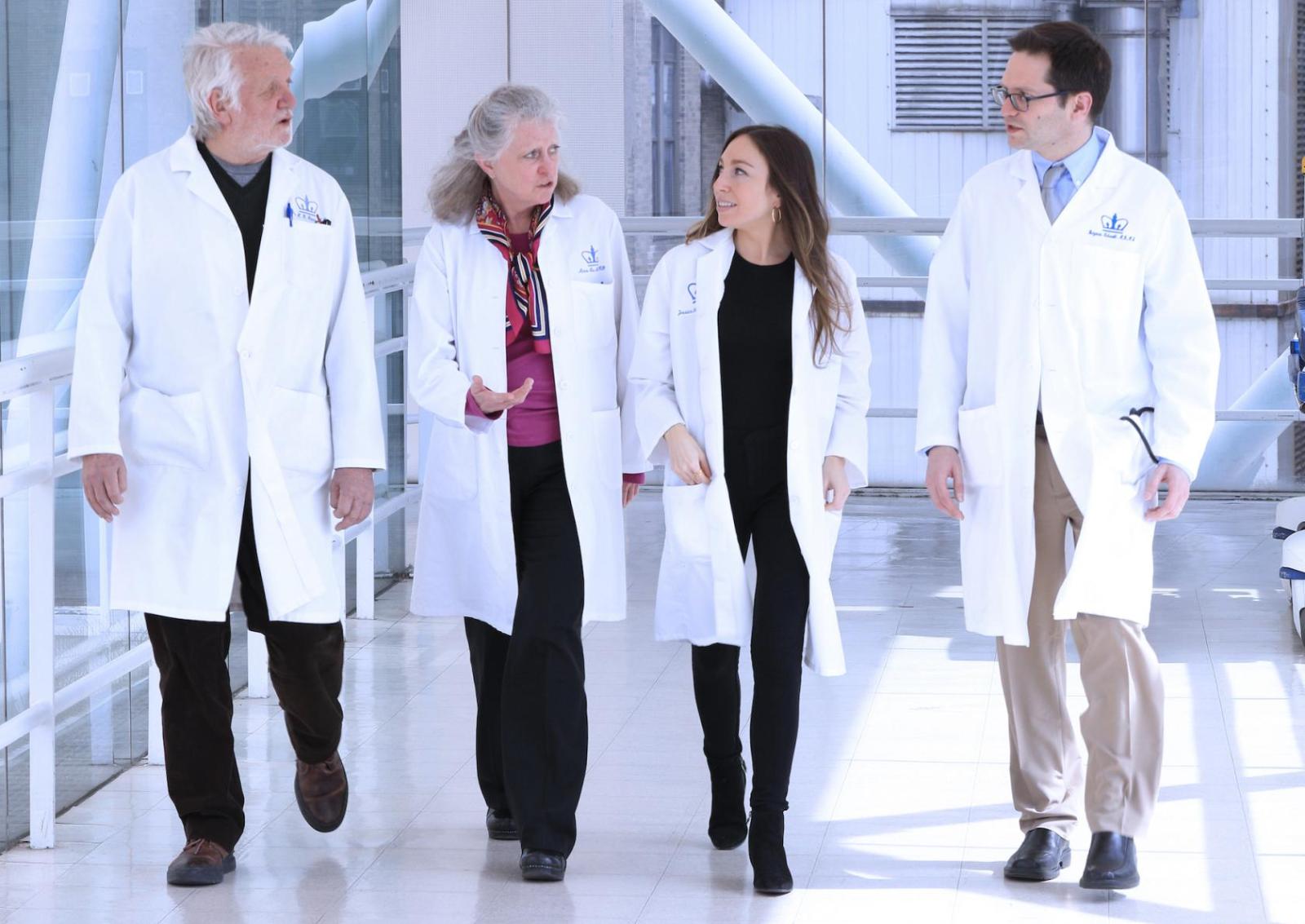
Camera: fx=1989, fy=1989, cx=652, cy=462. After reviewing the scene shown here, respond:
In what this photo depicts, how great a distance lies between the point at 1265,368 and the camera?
8.45 m

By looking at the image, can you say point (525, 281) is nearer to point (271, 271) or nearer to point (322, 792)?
point (271, 271)

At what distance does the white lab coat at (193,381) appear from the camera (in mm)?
3486

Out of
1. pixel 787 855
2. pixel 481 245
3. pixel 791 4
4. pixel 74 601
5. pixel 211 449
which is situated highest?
pixel 791 4

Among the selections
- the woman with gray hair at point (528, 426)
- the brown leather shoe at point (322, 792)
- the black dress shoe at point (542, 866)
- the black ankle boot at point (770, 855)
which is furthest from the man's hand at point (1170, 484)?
the brown leather shoe at point (322, 792)

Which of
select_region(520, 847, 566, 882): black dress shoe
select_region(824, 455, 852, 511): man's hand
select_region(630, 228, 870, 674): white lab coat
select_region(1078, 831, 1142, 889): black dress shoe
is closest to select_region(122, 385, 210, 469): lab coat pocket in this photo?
select_region(630, 228, 870, 674): white lab coat

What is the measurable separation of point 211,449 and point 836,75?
5398mm

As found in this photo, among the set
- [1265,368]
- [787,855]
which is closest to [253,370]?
[787,855]

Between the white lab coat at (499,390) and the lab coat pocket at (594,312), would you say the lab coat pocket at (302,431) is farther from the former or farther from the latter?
the lab coat pocket at (594,312)

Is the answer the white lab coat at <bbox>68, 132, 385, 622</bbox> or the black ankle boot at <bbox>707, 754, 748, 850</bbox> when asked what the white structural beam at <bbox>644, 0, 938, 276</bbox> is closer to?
the black ankle boot at <bbox>707, 754, 748, 850</bbox>

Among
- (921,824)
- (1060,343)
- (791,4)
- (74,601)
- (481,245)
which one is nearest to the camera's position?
(1060,343)

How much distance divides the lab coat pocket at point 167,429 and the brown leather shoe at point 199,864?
0.71m

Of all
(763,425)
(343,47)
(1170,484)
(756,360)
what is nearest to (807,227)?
(756,360)

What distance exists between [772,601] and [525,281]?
0.75 metres

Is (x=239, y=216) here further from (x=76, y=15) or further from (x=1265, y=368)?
(x=1265, y=368)
